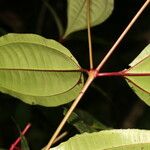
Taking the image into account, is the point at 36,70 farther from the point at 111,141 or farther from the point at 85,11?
the point at 85,11

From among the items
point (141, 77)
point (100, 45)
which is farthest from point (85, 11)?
point (100, 45)

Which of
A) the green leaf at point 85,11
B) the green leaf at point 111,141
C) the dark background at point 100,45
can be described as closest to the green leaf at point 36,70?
the green leaf at point 111,141

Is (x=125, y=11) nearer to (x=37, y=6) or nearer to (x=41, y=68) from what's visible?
(x=37, y=6)

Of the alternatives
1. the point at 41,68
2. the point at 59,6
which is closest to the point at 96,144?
the point at 41,68

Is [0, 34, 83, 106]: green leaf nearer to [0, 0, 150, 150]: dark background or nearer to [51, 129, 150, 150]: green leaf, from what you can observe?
[51, 129, 150, 150]: green leaf

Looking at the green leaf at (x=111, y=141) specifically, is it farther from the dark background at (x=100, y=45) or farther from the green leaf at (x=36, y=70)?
the dark background at (x=100, y=45)

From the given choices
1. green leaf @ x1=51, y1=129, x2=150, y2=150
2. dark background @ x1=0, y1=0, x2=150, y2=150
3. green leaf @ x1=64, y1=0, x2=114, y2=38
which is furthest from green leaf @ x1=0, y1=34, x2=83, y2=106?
dark background @ x1=0, y1=0, x2=150, y2=150
